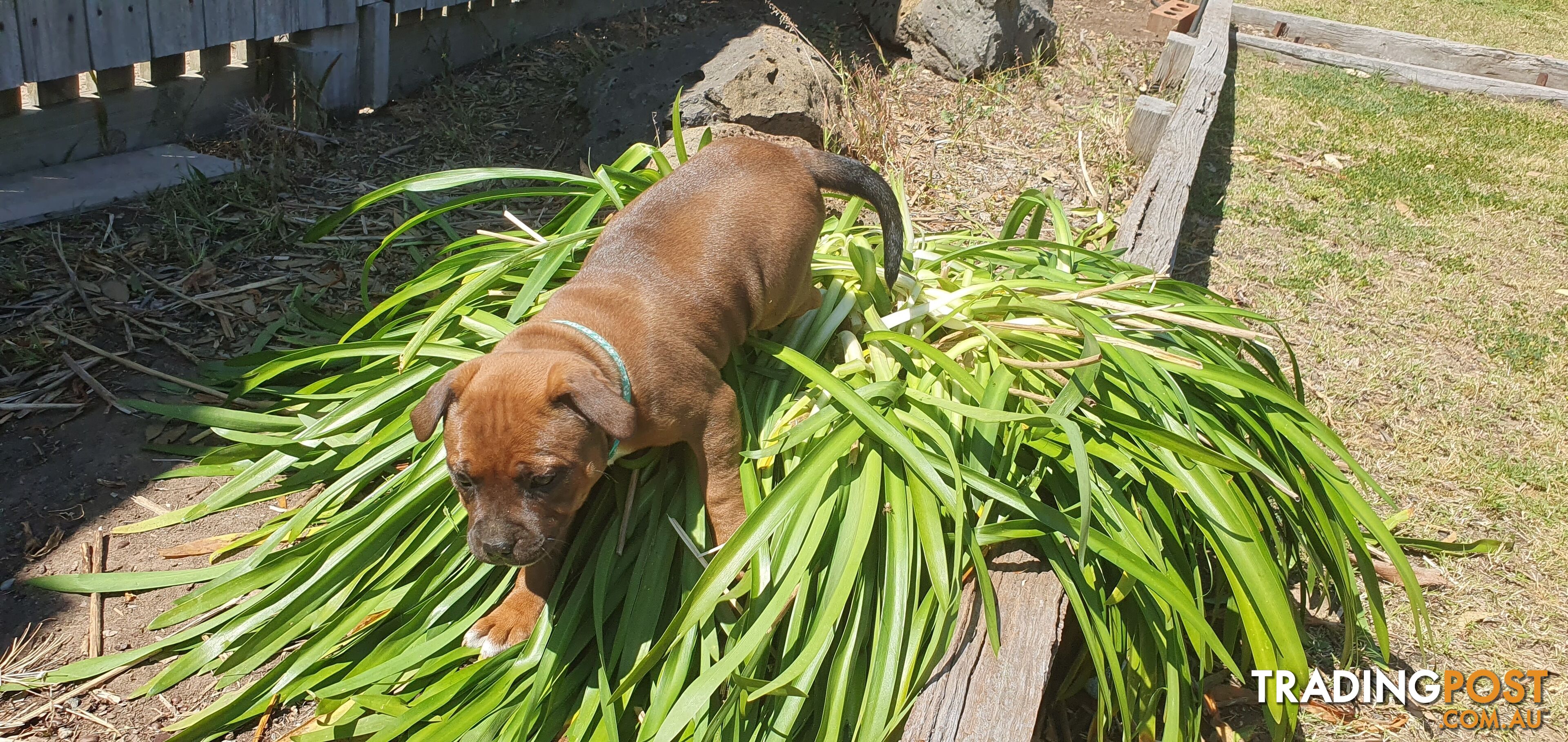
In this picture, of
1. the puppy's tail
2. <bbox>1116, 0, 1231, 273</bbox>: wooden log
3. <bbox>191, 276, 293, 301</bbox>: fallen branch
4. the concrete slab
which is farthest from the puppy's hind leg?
the concrete slab

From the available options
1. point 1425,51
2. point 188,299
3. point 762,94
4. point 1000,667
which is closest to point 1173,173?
point 762,94

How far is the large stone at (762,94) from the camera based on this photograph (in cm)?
589

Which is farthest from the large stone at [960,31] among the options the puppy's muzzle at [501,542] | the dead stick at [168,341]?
the puppy's muzzle at [501,542]

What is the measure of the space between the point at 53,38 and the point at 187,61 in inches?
60.3

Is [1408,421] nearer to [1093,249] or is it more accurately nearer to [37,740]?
[1093,249]

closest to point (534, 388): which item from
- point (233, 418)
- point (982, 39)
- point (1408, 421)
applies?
point (233, 418)

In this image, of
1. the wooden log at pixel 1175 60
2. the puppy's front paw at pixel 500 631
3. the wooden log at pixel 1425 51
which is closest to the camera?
the puppy's front paw at pixel 500 631

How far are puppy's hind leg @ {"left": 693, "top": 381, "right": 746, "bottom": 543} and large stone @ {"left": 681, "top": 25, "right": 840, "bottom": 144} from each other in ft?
9.97

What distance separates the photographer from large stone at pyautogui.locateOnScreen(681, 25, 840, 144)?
5887 mm

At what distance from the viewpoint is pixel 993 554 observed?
10.5 ft

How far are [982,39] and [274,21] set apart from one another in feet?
16.2

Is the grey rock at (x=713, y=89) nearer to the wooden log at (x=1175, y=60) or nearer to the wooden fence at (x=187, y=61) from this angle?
the wooden fence at (x=187, y=61)

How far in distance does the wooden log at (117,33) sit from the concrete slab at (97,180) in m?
0.43

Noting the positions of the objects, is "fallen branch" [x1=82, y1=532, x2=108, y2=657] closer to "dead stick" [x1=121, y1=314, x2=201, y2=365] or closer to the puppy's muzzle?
"dead stick" [x1=121, y1=314, x2=201, y2=365]
